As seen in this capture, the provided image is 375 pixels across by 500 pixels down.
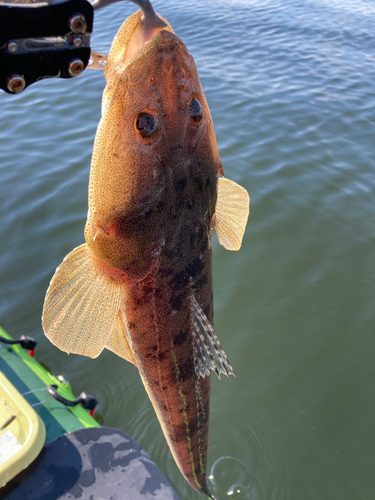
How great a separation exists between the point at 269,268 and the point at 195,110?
3758 millimetres

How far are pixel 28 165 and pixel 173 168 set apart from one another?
5937mm

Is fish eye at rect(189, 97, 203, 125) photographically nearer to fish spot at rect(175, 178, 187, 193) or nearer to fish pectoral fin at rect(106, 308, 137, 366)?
fish spot at rect(175, 178, 187, 193)

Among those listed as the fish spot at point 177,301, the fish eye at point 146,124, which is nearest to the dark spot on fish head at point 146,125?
the fish eye at point 146,124

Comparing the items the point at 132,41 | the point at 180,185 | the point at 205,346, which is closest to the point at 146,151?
the point at 180,185

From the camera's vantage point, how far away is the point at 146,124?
1.46m

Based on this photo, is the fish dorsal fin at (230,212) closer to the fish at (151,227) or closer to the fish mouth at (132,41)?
the fish at (151,227)

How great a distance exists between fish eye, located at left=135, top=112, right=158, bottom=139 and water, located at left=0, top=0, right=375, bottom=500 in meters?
3.23

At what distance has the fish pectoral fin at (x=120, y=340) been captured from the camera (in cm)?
190

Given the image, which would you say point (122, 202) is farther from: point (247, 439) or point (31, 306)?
point (31, 306)

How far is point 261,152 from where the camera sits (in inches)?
274

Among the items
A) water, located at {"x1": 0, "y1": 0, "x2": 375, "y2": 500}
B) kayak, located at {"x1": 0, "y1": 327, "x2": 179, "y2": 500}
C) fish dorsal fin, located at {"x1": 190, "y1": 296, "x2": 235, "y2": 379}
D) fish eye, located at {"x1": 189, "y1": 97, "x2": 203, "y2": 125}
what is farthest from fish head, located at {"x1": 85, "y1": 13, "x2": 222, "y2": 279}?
water, located at {"x1": 0, "y1": 0, "x2": 375, "y2": 500}

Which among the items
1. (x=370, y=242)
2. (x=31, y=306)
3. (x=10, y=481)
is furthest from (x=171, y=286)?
(x=370, y=242)

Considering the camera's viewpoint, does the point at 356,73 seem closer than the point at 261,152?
No

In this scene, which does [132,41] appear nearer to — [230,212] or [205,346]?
[230,212]
